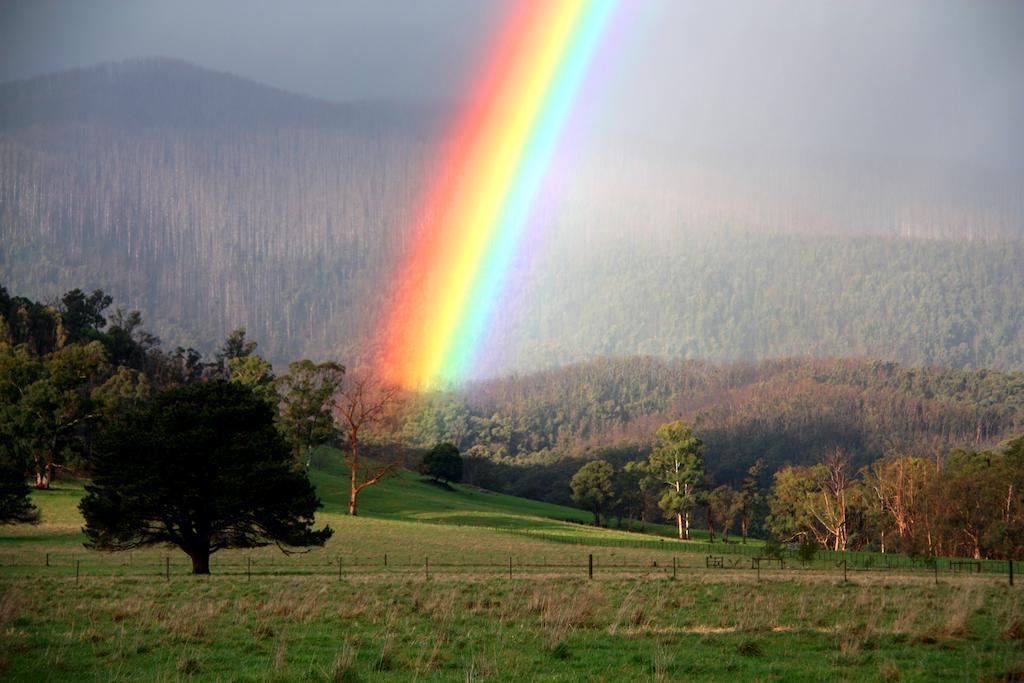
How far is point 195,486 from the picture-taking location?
144 ft

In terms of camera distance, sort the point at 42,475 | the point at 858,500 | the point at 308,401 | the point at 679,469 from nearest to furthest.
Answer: the point at 42,475 → the point at 308,401 → the point at 858,500 → the point at 679,469

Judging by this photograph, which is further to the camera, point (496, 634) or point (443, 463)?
point (443, 463)

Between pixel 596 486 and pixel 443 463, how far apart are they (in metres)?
26.3

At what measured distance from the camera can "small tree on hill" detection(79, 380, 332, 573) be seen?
43.1m

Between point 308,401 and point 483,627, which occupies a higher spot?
point 308,401

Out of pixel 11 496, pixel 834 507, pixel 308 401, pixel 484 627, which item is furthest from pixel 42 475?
pixel 834 507

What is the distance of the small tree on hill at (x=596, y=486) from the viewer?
134125 mm

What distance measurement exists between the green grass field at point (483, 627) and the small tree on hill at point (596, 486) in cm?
8891

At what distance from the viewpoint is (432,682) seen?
51.6 feet

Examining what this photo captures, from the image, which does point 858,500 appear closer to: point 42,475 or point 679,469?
point 679,469

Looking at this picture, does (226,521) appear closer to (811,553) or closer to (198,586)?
(198,586)

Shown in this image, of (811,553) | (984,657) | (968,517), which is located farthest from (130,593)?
(968,517)

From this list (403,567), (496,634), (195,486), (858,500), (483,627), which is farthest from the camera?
(858,500)

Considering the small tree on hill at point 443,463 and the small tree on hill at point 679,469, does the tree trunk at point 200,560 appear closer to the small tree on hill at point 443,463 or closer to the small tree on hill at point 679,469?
the small tree on hill at point 679,469
